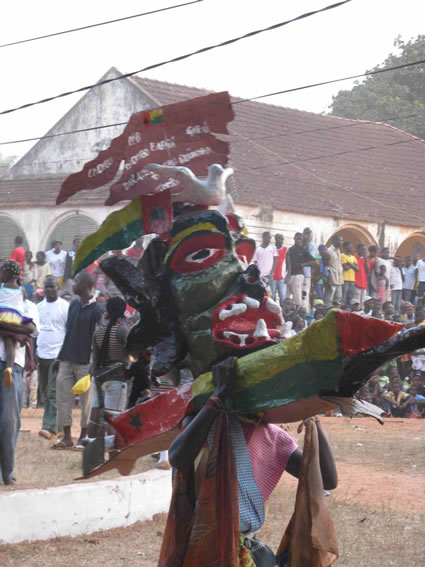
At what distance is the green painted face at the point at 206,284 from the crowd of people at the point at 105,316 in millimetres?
228

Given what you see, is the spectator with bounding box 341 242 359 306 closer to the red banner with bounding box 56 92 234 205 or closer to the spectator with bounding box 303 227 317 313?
the spectator with bounding box 303 227 317 313

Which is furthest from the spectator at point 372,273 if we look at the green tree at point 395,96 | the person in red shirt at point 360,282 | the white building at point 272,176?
the green tree at point 395,96

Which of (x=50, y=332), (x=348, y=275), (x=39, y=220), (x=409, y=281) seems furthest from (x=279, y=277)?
(x=39, y=220)

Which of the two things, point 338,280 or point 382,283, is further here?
point 382,283

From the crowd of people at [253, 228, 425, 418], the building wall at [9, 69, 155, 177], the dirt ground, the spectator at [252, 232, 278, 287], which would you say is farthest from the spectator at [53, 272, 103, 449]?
the building wall at [9, 69, 155, 177]

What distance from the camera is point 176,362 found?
402cm

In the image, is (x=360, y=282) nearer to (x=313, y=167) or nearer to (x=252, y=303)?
(x=313, y=167)

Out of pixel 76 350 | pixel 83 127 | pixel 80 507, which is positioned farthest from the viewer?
pixel 83 127

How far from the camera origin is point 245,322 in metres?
3.75

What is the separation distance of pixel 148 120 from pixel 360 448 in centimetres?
736

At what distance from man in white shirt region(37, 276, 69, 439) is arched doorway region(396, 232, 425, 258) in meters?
13.9

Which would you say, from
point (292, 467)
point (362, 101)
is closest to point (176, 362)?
point (292, 467)

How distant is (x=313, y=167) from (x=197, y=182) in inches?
797

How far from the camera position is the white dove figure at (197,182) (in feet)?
13.2
